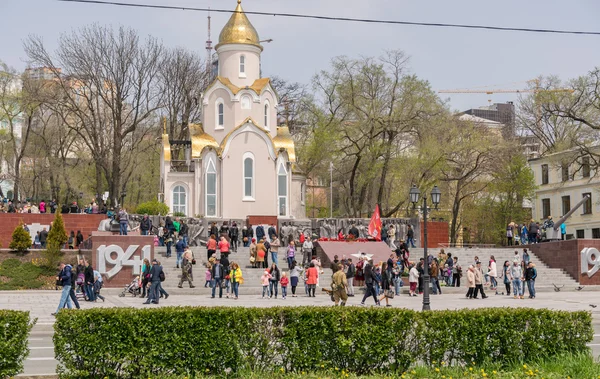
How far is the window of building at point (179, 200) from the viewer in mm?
51625

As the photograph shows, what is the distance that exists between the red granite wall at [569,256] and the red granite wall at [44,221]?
22.1 meters

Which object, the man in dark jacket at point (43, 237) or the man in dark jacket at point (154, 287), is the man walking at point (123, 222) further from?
the man in dark jacket at point (154, 287)

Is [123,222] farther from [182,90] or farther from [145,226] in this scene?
[182,90]

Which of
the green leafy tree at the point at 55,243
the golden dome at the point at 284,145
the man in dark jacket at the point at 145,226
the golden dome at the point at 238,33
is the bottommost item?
the green leafy tree at the point at 55,243

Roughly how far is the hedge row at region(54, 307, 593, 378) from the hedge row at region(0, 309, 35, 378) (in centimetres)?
47

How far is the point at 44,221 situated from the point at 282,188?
14.4 meters

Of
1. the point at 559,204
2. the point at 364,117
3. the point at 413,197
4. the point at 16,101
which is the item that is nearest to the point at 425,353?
the point at 413,197

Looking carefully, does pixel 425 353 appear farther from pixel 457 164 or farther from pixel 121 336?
pixel 457 164

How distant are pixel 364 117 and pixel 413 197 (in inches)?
1074

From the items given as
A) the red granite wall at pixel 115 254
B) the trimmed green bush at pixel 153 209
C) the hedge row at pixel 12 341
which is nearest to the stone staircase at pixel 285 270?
the red granite wall at pixel 115 254

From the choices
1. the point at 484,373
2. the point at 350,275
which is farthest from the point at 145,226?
the point at 484,373

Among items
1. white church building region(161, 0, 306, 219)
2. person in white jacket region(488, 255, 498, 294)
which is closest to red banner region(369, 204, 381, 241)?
person in white jacket region(488, 255, 498, 294)

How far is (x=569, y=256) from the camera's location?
40.8 metres

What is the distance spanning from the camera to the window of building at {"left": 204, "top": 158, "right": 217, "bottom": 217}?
5100 cm
